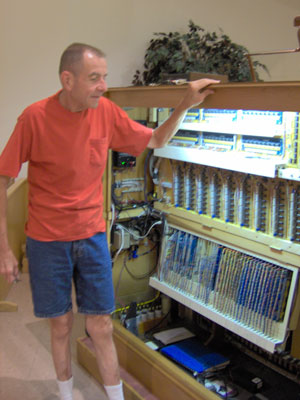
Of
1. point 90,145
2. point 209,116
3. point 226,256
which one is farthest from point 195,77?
point 226,256

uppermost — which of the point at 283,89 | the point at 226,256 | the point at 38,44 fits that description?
the point at 38,44

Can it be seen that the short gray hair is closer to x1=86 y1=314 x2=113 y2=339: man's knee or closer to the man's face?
the man's face

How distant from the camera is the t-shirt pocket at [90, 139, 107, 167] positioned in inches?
67.7

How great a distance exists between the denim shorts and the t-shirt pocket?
30 centimetres

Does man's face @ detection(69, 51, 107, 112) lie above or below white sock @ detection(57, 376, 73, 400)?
above

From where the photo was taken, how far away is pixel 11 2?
3371 mm

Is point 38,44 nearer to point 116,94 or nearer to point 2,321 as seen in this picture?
point 116,94

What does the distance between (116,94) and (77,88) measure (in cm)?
50

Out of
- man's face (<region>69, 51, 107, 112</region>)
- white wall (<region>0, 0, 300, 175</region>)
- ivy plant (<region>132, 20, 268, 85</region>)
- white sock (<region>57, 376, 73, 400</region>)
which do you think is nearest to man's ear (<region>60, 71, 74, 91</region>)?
man's face (<region>69, 51, 107, 112</region>)

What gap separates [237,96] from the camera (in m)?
1.53

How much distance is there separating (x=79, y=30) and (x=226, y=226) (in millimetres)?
2322

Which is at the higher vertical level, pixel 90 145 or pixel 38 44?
pixel 38 44

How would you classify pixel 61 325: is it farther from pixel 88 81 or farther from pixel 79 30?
pixel 79 30

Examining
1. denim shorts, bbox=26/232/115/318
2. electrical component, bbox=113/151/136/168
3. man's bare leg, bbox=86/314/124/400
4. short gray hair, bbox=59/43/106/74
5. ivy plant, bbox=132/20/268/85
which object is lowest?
man's bare leg, bbox=86/314/124/400
